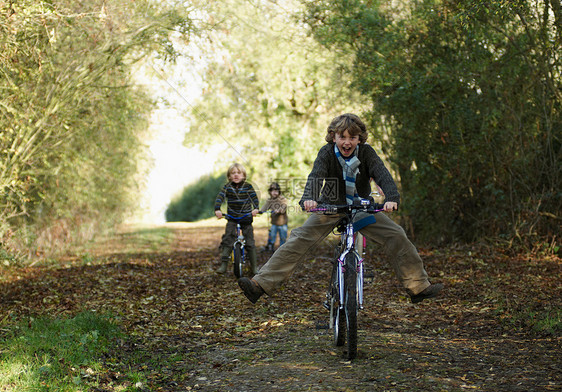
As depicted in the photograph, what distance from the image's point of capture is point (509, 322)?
686 cm

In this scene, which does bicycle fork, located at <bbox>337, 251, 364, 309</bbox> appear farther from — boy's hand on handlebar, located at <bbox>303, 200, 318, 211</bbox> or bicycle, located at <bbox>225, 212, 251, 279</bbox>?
bicycle, located at <bbox>225, 212, 251, 279</bbox>

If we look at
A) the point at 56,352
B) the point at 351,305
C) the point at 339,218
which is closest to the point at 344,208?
the point at 339,218

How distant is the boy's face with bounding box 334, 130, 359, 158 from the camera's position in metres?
5.48

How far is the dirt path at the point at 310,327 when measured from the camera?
4945 millimetres

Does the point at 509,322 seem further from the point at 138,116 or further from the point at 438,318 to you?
the point at 138,116

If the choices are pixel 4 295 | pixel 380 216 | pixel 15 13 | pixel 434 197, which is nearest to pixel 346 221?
pixel 380 216

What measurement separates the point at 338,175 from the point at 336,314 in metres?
1.33

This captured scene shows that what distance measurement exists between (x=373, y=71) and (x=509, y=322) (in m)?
6.81

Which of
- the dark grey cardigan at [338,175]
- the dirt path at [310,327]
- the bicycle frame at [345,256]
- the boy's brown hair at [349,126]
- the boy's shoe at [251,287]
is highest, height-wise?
the boy's brown hair at [349,126]

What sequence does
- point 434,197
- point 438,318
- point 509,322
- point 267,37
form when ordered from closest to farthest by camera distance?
1. point 509,322
2. point 438,318
3. point 434,197
4. point 267,37

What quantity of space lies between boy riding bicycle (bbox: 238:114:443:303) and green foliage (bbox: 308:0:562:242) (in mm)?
5805

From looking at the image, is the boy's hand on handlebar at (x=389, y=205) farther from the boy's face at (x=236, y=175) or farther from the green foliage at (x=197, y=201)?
the green foliage at (x=197, y=201)

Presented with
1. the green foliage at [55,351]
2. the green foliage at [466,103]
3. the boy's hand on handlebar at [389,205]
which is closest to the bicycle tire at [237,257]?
the green foliage at [55,351]

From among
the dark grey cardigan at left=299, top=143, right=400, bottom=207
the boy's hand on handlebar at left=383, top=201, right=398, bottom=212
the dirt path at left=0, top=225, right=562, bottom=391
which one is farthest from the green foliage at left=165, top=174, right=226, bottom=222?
the boy's hand on handlebar at left=383, top=201, right=398, bottom=212
